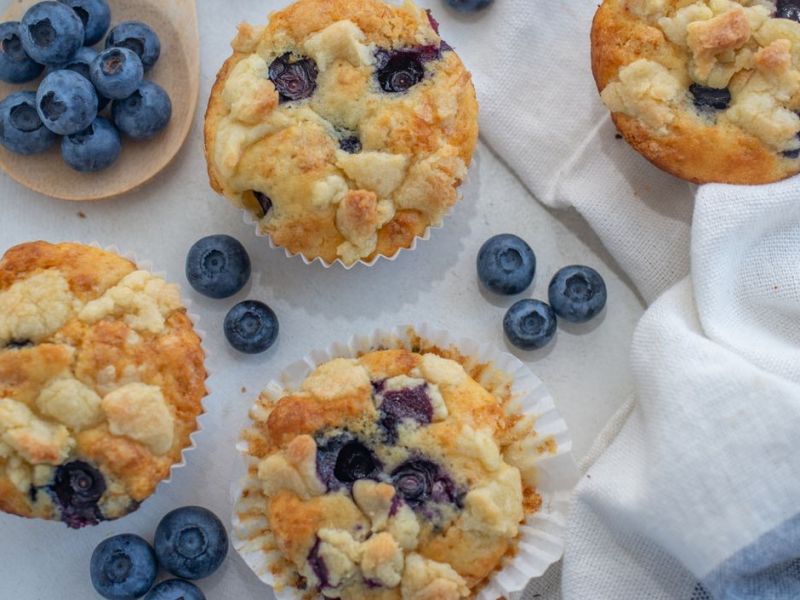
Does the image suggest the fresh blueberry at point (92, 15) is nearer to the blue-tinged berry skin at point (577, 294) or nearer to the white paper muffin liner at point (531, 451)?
the white paper muffin liner at point (531, 451)

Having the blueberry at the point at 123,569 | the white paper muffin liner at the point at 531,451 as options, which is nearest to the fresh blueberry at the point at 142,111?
the white paper muffin liner at the point at 531,451

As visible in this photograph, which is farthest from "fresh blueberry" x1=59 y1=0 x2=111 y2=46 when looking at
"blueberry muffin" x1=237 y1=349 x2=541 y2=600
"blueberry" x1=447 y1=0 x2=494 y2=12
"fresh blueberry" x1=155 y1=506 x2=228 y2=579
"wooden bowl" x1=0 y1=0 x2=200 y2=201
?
"fresh blueberry" x1=155 y1=506 x2=228 y2=579

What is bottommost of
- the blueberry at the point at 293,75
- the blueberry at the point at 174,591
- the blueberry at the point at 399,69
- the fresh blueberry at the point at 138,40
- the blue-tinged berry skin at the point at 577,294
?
the blueberry at the point at 174,591

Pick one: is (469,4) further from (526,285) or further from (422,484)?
(422,484)

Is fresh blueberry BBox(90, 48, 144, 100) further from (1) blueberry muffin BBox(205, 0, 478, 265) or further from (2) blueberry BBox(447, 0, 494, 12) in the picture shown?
(2) blueberry BBox(447, 0, 494, 12)

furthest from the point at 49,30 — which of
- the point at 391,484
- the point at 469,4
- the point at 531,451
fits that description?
the point at 531,451

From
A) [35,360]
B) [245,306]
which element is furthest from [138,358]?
[245,306]
